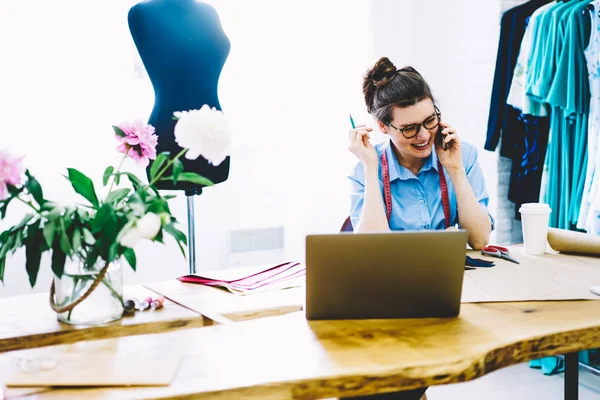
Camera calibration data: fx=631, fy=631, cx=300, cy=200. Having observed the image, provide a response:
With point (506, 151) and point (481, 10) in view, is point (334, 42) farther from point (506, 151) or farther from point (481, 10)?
point (506, 151)

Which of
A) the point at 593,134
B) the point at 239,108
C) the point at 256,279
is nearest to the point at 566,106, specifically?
the point at 593,134

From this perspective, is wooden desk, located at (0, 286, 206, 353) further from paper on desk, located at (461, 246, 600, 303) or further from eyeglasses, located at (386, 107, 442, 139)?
eyeglasses, located at (386, 107, 442, 139)

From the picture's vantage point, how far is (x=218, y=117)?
1109mm

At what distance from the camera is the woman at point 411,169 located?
1.91 meters

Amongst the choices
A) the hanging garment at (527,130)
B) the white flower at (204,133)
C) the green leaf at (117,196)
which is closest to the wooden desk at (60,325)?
the green leaf at (117,196)

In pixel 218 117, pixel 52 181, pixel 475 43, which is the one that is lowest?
pixel 52 181

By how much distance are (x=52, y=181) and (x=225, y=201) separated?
33.1 inches

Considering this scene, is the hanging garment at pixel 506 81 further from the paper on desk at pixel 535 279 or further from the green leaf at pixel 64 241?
the green leaf at pixel 64 241

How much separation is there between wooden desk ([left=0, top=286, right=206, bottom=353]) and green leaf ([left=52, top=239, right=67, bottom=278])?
0.46 feet

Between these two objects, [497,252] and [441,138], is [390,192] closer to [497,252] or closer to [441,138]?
[441,138]

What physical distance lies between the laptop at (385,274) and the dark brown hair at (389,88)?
0.87 m

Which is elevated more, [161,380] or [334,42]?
[334,42]

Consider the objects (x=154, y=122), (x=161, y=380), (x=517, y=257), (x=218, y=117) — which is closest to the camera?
(x=161, y=380)

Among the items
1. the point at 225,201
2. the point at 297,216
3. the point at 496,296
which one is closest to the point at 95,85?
the point at 225,201
